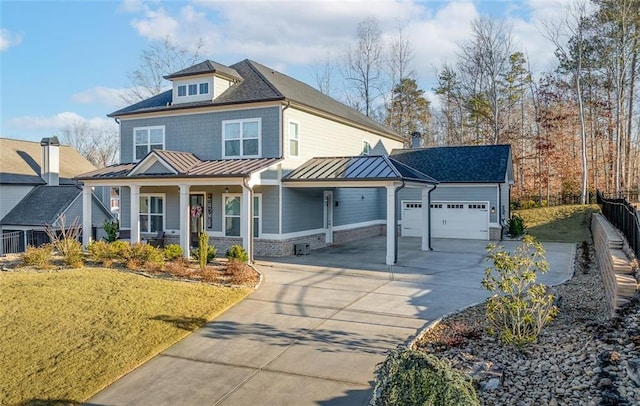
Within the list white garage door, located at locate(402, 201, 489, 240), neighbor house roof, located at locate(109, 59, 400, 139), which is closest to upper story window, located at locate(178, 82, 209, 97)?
neighbor house roof, located at locate(109, 59, 400, 139)

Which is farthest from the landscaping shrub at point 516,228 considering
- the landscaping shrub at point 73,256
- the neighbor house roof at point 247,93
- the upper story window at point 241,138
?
the landscaping shrub at point 73,256

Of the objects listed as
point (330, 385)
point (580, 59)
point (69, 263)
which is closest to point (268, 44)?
point (69, 263)

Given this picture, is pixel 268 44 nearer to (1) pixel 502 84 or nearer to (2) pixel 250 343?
(1) pixel 502 84

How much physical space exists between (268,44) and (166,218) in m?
13.2

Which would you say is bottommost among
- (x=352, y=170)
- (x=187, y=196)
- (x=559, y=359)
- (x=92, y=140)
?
(x=559, y=359)

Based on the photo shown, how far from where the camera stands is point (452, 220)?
22.5 m

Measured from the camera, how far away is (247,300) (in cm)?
1004

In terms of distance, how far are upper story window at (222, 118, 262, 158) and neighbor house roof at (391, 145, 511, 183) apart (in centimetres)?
1050

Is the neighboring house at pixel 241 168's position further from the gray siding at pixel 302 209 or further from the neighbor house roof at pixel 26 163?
the neighbor house roof at pixel 26 163

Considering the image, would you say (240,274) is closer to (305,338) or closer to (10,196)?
(305,338)

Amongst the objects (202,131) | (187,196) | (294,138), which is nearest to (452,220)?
(294,138)

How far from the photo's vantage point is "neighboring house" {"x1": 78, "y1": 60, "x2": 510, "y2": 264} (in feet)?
50.1

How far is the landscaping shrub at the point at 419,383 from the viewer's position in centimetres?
382

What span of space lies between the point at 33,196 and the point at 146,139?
36.3ft
